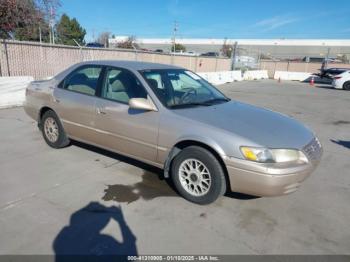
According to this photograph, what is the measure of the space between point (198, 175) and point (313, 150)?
137cm

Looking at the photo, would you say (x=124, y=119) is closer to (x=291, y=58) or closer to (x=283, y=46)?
(x=291, y=58)

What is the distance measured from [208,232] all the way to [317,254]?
101cm

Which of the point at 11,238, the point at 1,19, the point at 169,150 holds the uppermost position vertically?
the point at 1,19

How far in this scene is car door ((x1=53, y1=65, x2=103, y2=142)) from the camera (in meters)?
4.43

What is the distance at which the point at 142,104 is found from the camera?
365 centimetres

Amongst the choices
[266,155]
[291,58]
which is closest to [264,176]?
[266,155]

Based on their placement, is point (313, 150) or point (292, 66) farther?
point (292, 66)

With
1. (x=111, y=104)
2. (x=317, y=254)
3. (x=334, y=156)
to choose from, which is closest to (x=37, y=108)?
(x=111, y=104)

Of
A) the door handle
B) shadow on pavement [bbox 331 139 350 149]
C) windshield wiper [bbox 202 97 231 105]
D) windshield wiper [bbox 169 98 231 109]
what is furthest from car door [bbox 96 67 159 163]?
shadow on pavement [bbox 331 139 350 149]

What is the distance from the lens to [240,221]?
3.21 metres

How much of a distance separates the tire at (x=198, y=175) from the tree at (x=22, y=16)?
26.4ft

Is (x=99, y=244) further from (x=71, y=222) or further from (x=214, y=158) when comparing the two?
(x=214, y=158)

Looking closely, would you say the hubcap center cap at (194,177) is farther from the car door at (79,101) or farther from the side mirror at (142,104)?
the car door at (79,101)

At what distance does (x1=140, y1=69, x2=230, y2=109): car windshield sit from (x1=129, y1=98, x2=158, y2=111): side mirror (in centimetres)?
15
